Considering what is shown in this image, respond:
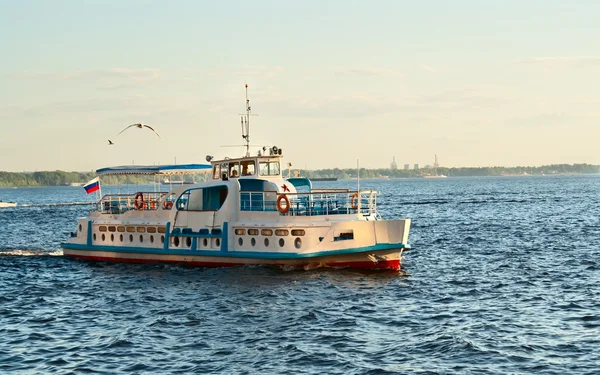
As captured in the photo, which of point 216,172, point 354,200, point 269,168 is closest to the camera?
point 354,200

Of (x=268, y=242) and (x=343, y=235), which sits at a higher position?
(x=343, y=235)

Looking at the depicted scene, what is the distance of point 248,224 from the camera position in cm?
3716

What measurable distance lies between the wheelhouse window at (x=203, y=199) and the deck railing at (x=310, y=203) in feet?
3.92

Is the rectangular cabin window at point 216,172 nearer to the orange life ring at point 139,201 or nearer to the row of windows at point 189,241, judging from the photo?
the row of windows at point 189,241

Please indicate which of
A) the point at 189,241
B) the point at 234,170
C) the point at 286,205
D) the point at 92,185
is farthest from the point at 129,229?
the point at 286,205

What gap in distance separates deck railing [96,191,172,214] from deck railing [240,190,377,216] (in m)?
6.71

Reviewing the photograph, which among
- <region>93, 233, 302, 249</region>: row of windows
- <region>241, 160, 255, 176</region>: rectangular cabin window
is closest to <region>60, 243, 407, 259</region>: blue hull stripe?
<region>93, 233, 302, 249</region>: row of windows

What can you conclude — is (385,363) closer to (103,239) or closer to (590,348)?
(590,348)

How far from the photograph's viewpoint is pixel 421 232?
215 ft

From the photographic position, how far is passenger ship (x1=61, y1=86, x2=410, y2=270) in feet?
117

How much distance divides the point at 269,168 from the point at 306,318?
14.0m

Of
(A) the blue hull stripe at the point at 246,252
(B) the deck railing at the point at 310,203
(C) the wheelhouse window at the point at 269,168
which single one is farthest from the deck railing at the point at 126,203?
(B) the deck railing at the point at 310,203

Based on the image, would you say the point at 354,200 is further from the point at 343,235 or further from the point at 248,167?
the point at 248,167

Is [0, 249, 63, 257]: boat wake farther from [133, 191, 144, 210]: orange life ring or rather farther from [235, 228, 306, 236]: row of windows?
[235, 228, 306, 236]: row of windows
